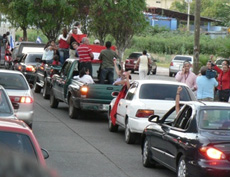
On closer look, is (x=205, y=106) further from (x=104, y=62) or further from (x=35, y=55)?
(x=35, y=55)

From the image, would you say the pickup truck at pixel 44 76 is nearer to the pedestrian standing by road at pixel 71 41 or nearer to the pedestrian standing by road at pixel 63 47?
the pedestrian standing by road at pixel 63 47

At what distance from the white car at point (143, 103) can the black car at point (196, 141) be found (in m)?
2.55

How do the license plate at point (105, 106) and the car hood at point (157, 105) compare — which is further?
the license plate at point (105, 106)

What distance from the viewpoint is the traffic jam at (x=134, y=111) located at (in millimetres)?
7691

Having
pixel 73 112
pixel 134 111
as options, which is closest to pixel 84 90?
pixel 73 112

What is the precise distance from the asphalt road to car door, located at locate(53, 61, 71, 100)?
63cm

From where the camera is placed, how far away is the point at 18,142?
440 centimetres

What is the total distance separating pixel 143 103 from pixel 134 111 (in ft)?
0.81

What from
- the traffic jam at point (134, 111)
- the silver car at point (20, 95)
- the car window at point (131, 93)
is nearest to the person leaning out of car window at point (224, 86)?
the traffic jam at point (134, 111)

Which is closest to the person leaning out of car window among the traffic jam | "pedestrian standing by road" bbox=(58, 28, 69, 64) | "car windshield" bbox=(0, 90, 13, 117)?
the traffic jam

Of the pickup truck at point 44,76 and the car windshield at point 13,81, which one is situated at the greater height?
the car windshield at point 13,81

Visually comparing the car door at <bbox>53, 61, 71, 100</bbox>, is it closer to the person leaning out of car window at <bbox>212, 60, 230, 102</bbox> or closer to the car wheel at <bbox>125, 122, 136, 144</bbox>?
the person leaning out of car window at <bbox>212, 60, 230, 102</bbox>

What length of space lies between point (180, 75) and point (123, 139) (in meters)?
3.41

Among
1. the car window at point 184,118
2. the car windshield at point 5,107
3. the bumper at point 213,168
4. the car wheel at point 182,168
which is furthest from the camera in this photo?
the car windshield at point 5,107
